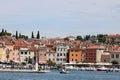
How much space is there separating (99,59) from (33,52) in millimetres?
15431

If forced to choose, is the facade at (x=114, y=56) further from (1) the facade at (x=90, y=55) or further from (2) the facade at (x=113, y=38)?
(2) the facade at (x=113, y=38)

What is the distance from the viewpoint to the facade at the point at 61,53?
14025 centimetres

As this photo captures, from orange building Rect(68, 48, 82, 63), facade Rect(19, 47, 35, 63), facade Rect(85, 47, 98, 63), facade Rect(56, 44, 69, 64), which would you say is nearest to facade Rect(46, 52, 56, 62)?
facade Rect(56, 44, 69, 64)

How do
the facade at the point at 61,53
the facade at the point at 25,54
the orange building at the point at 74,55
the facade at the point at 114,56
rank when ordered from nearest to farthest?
1. the facade at the point at 25,54
2. the orange building at the point at 74,55
3. the facade at the point at 61,53
4. the facade at the point at 114,56

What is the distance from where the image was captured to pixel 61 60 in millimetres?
140750

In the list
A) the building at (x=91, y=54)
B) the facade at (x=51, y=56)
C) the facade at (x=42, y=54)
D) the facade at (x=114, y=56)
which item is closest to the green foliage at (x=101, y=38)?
the facade at (x=114, y=56)

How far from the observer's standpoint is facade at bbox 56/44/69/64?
140 m

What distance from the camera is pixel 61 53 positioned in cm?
14012

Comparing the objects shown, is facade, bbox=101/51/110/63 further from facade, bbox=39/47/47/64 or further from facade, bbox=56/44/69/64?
facade, bbox=39/47/47/64

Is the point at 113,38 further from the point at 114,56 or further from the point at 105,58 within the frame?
the point at 105,58

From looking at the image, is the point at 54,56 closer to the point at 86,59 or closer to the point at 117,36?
the point at 86,59

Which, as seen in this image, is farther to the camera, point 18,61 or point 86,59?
point 86,59

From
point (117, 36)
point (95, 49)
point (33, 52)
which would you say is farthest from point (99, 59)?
point (117, 36)

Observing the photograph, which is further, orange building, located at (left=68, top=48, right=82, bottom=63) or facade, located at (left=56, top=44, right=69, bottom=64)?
facade, located at (left=56, top=44, right=69, bottom=64)
